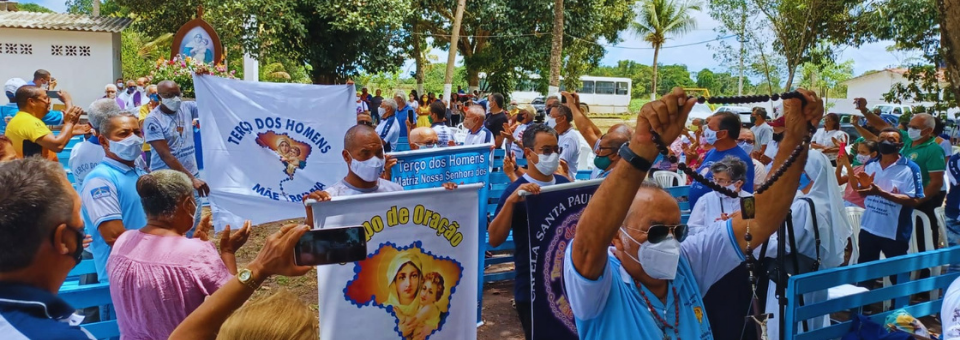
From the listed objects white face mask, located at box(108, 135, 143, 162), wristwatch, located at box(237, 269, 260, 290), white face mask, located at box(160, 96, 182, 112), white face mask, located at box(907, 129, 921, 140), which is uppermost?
white face mask, located at box(160, 96, 182, 112)

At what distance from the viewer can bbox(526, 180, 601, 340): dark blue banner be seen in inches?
164

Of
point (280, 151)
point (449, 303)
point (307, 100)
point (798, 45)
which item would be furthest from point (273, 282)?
point (798, 45)

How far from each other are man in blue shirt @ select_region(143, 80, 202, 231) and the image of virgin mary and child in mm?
2985

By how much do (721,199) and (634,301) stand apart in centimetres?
250

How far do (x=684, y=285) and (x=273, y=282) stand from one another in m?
5.39

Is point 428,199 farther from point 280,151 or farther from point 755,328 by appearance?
point 280,151

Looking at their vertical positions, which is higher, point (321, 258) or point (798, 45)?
point (798, 45)

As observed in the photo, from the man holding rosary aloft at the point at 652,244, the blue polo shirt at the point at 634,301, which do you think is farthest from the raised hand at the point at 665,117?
the blue polo shirt at the point at 634,301

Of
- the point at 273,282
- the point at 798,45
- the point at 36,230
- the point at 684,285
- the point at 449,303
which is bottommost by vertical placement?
the point at 273,282

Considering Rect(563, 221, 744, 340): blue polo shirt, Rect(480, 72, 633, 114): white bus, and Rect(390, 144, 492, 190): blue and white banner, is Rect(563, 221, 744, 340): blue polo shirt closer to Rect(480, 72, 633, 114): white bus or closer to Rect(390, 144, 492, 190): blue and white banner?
Rect(390, 144, 492, 190): blue and white banner

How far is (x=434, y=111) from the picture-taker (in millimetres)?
10914

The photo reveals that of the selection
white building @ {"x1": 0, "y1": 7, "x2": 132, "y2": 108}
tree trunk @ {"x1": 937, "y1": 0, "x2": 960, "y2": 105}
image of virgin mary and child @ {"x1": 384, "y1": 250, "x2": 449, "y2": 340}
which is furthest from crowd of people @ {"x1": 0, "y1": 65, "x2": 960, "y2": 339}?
white building @ {"x1": 0, "y1": 7, "x2": 132, "y2": 108}

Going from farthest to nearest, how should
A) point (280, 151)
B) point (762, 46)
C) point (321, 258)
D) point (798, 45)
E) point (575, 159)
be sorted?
point (762, 46)
point (798, 45)
point (575, 159)
point (280, 151)
point (321, 258)

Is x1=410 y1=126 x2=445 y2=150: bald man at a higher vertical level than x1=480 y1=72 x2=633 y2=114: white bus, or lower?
lower
